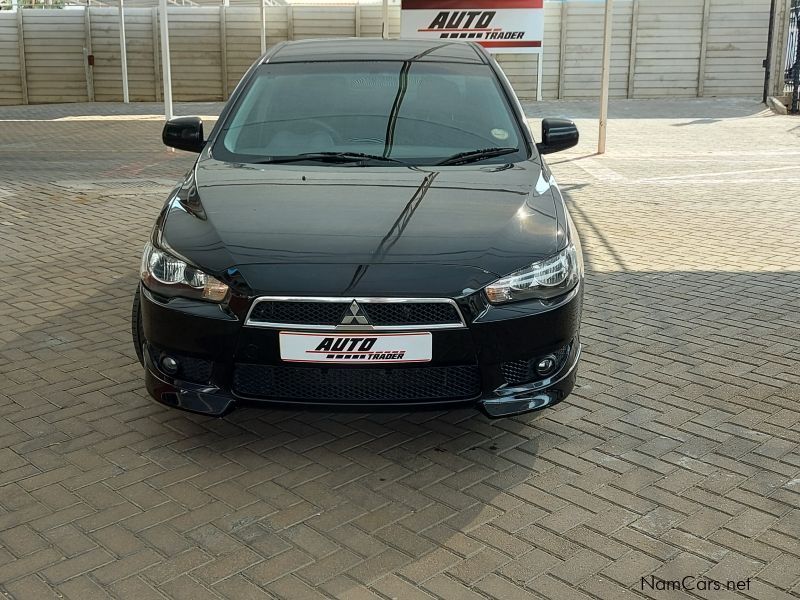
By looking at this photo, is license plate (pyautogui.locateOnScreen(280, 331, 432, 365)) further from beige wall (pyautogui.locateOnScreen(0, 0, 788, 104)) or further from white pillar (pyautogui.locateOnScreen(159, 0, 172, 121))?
beige wall (pyautogui.locateOnScreen(0, 0, 788, 104))

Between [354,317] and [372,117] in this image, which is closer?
[354,317]

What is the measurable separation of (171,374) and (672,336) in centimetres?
307

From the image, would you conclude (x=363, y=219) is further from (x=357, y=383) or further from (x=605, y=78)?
(x=605, y=78)

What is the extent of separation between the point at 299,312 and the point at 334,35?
23312 mm

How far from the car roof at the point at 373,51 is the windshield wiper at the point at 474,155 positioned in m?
0.89

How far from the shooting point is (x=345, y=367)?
358cm

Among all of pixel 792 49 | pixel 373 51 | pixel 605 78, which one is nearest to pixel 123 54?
pixel 605 78

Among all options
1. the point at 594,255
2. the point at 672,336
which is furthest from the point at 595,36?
the point at 672,336

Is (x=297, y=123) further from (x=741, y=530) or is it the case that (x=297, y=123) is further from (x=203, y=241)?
(x=741, y=530)

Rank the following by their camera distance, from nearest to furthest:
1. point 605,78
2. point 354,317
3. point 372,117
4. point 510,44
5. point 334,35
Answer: point 354,317 → point 372,117 → point 605,78 → point 510,44 → point 334,35

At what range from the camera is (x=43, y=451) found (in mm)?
4016

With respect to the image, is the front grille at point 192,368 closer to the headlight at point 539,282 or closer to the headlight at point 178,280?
the headlight at point 178,280

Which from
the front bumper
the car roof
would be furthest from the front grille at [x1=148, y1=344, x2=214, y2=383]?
the car roof

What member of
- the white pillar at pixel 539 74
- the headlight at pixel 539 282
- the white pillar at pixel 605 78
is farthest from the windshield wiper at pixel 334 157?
the white pillar at pixel 539 74
